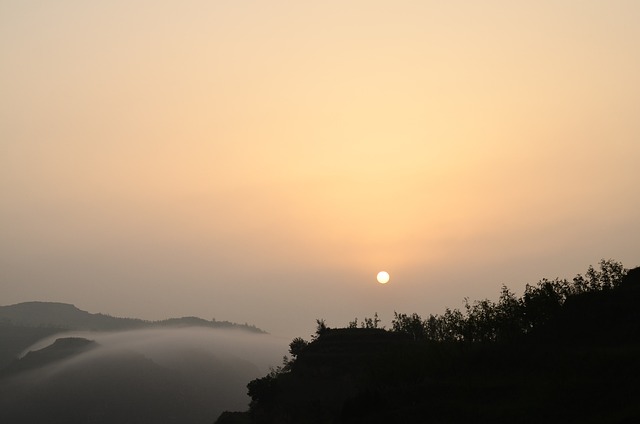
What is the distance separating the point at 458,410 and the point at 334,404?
43104 mm

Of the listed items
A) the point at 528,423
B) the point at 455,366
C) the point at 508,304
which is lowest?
the point at 528,423

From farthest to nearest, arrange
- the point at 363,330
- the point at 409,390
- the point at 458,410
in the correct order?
1. the point at 363,330
2. the point at 409,390
3. the point at 458,410

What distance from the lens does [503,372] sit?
70.6 metres

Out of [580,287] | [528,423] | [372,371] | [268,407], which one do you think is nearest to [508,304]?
[580,287]

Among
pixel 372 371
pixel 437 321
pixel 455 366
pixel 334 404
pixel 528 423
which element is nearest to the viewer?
pixel 528 423

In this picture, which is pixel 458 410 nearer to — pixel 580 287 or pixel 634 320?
pixel 634 320

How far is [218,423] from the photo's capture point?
144 m

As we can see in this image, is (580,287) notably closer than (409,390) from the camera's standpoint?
No

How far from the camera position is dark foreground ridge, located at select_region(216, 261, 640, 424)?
54.7 metres

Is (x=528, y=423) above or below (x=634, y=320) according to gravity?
below

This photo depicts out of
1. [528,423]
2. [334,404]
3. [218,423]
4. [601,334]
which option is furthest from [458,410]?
[218,423]

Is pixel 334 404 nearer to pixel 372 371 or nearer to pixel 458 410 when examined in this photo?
pixel 372 371

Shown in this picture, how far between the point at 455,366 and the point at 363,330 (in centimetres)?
6401

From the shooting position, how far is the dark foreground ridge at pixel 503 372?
179 feet
